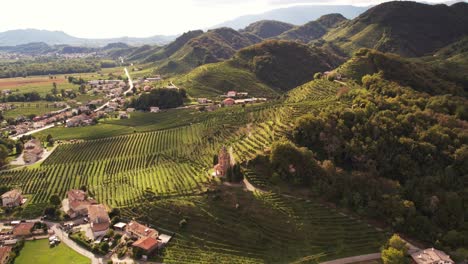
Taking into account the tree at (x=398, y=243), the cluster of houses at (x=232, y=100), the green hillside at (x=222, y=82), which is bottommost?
the tree at (x=398, y=243)

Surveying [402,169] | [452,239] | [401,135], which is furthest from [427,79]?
[452,239]

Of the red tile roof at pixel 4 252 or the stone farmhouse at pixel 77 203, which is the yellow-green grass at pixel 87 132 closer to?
the stone farmhouse at pixel 77 203

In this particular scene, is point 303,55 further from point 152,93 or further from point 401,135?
point 401,135

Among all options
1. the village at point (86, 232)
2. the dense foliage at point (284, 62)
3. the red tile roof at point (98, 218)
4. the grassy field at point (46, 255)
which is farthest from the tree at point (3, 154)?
the dense foliage at point (284, 62)

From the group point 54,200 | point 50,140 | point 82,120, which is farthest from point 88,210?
point 82,120

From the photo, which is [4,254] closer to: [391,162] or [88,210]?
[88,210]

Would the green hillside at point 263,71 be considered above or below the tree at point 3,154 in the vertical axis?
above

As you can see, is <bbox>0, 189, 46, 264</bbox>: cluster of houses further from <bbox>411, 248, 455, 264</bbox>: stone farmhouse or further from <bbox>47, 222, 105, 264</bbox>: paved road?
<bbox>411, 248, 455, 264</bbox>: stone farmhouse
